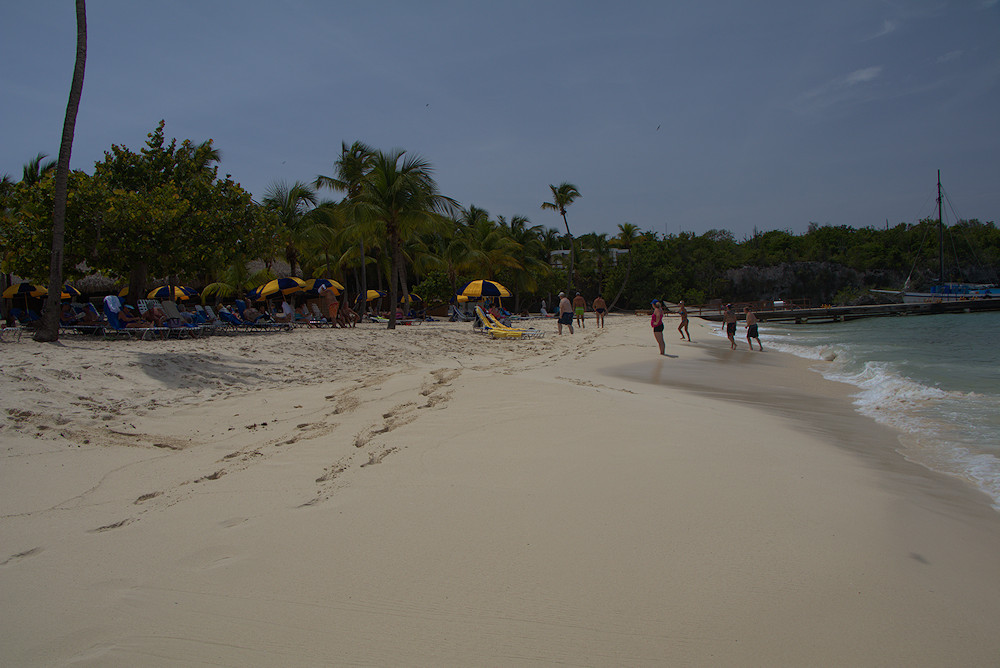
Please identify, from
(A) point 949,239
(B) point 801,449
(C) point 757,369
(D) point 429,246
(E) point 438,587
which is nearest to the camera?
(E) point 438,587

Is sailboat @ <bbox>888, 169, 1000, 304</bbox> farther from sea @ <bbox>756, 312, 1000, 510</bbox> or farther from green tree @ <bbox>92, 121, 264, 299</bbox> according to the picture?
green tree @ <bbox>92, 121, 264, 299</bbox>

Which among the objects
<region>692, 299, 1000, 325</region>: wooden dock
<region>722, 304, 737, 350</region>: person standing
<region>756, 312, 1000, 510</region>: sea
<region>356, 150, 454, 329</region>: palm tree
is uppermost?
<region>356, 150, 454, 329</region>: palm tree

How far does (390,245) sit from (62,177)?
15512mm

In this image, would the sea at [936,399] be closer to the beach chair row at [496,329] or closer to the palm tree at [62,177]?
the beach chair row at [496,329]

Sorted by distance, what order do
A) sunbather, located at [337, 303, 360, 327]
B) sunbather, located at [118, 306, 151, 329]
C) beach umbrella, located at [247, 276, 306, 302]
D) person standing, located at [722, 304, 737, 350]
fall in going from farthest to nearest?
sunbather, located at [337, 303, 360, 327], beach umbrella, located at [247, 276, 306, 302], person standing, located at [722, 304, 737, 350], sunbather, located at [118, 306, 151, 329]

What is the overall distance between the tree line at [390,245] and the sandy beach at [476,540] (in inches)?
361

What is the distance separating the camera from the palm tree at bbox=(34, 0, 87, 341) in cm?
917

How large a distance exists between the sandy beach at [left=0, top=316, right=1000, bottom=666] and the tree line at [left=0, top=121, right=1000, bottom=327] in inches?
361

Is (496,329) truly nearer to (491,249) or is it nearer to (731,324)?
Result: (731,324)

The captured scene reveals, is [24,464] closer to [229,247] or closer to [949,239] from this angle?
[229,247]

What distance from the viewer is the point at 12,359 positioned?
6.86 metres

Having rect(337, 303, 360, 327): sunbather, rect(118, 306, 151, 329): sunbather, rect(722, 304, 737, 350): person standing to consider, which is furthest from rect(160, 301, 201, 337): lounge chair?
rect(722, 304, 737, 350): person standing

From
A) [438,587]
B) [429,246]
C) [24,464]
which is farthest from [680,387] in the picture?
[429,246]

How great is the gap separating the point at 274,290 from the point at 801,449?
16355mm
